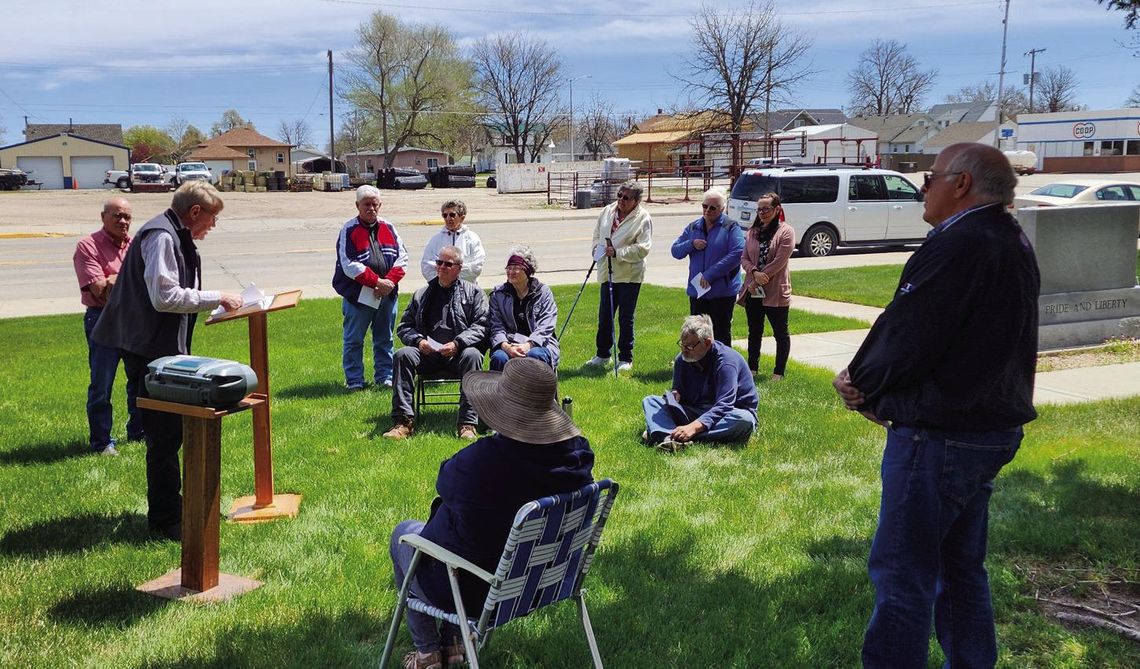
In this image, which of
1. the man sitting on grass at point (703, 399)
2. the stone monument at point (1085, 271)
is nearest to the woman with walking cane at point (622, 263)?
the man sitting on grass at point (703, 399)

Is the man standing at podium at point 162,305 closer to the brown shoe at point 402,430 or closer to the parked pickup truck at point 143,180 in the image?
the brown shoe at point 402,430

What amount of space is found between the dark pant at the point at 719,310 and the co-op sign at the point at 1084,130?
73.1 metres

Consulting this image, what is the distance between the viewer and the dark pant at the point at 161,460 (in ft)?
16.9

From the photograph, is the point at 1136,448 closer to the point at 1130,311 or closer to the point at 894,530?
the point at 894,530

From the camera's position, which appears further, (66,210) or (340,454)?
(66,210)

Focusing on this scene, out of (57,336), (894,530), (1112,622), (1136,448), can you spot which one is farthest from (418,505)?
(57,336)

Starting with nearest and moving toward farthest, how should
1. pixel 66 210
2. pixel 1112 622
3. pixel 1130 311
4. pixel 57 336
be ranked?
pixel 1112 622, pixel 1130 311, pixel 57 336, pixel 66 210

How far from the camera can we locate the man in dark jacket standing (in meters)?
3.11

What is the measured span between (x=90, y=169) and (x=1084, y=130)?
80.9 m

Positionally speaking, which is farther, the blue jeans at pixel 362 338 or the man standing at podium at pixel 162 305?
the blue jeans at pixel 362 338

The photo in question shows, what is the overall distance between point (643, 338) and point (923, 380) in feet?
27.2

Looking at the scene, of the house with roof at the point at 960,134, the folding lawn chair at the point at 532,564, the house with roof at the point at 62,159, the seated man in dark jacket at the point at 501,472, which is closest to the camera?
the folding lawn chair at the point at 532,564

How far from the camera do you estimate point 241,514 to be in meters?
5.68

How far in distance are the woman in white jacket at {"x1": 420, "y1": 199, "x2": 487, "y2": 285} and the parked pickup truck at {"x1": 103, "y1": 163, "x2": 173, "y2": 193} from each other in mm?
52141
